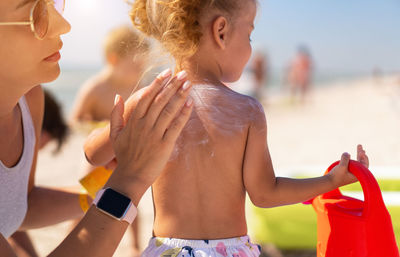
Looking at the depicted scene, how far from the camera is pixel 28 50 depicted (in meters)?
1.27

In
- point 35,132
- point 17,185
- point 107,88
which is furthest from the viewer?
point 107,88

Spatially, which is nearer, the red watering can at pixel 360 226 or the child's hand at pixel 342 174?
the red watering can at pixel 360 226

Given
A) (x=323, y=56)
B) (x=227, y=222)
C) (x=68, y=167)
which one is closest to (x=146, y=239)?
(x=227, y=222)

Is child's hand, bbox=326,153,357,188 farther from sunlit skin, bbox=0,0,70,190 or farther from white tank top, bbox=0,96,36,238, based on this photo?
white tank top, bbox=0,96,36,238

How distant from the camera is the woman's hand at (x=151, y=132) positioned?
3.41 feet

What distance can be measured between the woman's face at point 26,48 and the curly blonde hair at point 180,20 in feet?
0.89

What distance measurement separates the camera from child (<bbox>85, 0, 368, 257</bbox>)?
1294 millimetres

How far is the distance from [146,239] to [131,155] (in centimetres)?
273

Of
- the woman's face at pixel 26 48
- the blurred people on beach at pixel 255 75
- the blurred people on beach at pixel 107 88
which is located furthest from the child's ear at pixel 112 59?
the blurred people on beach at pixel 255 75

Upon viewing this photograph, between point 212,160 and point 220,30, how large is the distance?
397 mm

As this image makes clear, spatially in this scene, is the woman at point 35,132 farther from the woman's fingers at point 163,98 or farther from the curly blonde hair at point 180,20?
the curly blonde hair at point 180,20

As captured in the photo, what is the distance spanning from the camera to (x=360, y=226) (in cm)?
118

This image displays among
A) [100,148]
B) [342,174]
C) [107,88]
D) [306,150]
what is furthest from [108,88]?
[306,150]

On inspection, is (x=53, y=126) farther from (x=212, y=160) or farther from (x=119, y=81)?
(x=212, y=160)
